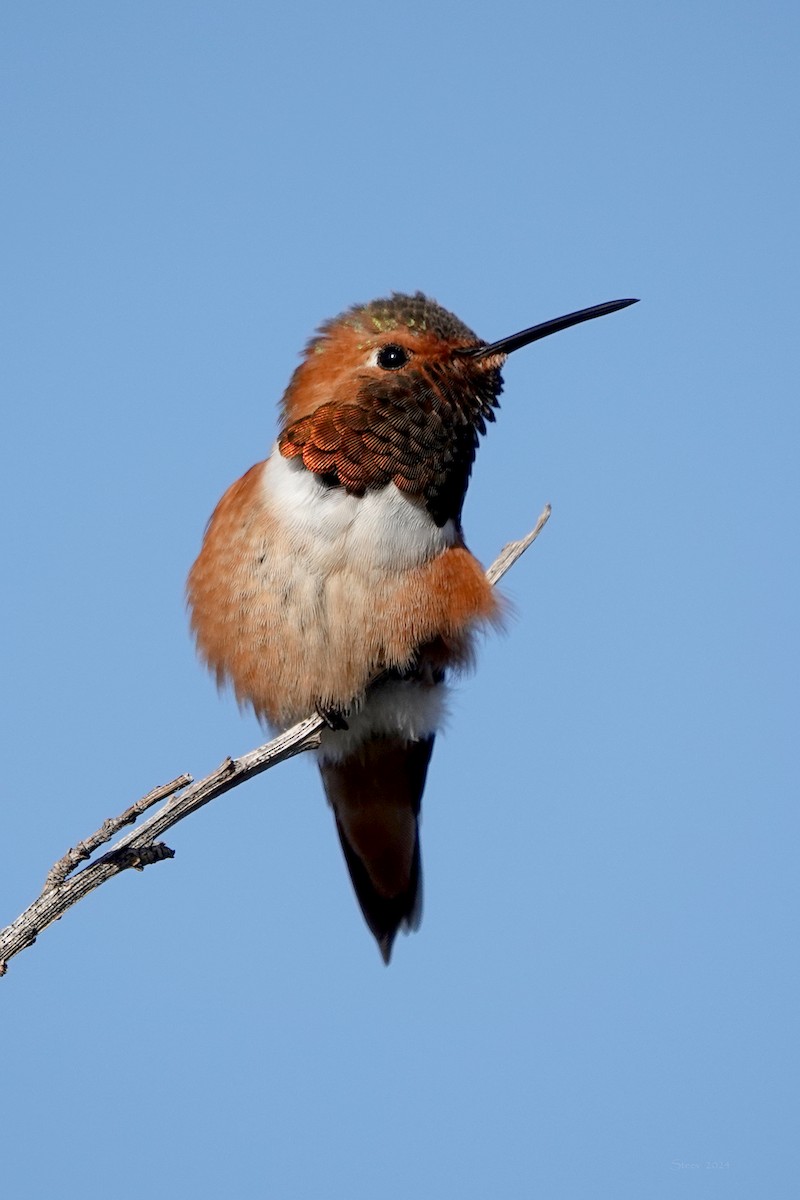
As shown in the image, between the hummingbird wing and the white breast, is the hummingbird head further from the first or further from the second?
the hummingbird wing

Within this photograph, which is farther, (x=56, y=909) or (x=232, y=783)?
(x=232, y=783)

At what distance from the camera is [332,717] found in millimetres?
4344

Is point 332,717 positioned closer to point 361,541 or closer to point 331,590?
point 331,590

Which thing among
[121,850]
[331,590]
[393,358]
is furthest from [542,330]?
[121,850]

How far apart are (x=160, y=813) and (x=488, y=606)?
158cm

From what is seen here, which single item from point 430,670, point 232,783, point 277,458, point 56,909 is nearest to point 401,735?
point 430,670

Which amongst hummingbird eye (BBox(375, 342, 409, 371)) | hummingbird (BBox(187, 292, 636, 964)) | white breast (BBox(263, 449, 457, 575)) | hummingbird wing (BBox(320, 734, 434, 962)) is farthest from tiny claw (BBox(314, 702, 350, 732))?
hummingbird eye (BBox(375, 342, 409, 371))

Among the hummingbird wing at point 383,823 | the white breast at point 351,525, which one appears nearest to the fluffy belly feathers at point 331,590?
the white breast at point 351,525

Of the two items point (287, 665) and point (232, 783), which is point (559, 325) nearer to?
point (287, 665)

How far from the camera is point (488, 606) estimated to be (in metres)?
4.26

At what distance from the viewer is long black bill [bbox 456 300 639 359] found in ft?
14.7

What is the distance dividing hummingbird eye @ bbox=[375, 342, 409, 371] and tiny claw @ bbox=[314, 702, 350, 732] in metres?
1.11

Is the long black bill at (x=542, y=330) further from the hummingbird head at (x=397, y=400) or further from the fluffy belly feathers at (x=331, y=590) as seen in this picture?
the fluffy belly feathers at (x=331, y=590)

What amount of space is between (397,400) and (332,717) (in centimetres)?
103
